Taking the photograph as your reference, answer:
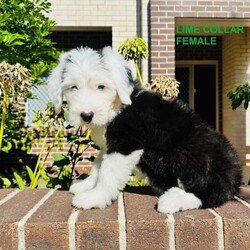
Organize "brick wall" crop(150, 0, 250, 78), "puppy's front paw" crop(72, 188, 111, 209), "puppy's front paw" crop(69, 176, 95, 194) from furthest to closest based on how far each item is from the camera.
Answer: "brick wall" crop(150, 0, 250, 78) → "puppy's front paw" crop(69, 176, 95, 194) → "puppy's front paw" crop(72, 188, 111, 209)

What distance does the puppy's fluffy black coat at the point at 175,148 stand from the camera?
7.95 ft

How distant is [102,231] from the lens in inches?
81.7

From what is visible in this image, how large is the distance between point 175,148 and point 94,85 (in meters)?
0.58

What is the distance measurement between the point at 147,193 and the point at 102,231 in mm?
834

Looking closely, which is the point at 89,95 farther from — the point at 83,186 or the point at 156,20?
the point at 156,20

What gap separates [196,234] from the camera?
2094mm

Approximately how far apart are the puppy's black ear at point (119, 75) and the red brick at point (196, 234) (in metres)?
0.74

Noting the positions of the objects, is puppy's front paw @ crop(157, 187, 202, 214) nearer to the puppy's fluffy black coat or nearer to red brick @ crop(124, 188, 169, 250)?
the puppy's fluffy black coat

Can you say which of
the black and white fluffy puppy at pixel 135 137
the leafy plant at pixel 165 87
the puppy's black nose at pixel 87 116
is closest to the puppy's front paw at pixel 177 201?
the black and white fluffy puppy at pixel 135 137

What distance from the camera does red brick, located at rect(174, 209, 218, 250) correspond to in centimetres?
209

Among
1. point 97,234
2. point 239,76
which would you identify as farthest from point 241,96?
point 239,76

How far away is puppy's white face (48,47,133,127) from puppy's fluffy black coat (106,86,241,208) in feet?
0.41

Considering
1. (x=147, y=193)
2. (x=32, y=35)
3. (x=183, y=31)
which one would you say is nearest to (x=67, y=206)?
(x=147, y=193)

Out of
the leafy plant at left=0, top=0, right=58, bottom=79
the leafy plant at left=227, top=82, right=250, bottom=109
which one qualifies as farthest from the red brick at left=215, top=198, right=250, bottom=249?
the leafy plant at left=0, top=0, right=58, bottom=79
